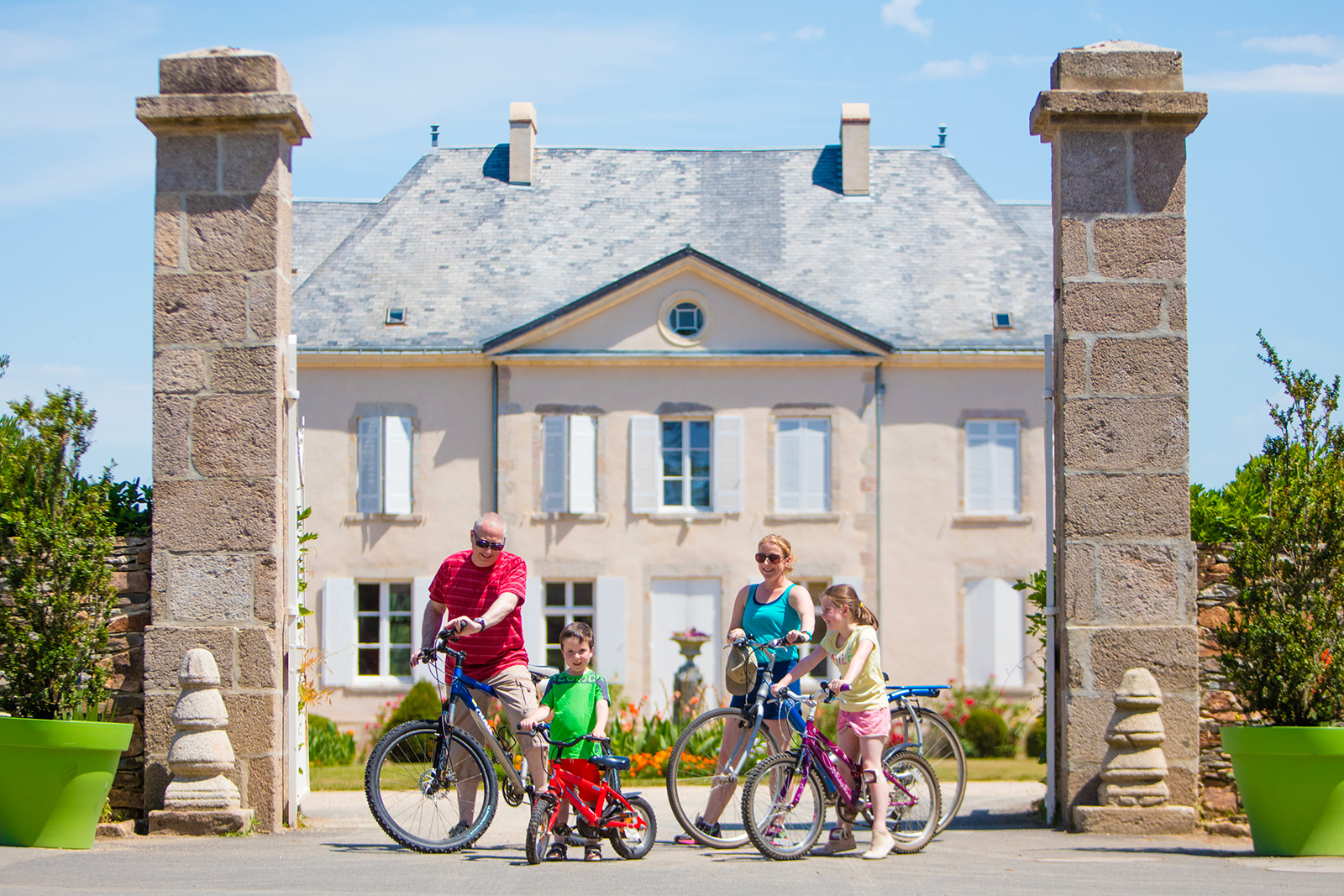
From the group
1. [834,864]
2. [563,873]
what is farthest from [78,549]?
[834,864]

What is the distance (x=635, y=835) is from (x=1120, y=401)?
3334mm

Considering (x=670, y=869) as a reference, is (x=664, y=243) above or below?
above

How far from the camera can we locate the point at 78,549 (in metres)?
6.95

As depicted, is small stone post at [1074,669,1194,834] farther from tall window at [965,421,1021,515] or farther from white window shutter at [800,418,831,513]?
tall window at [965,421,1021,515]

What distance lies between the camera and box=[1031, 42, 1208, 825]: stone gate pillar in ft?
23.6

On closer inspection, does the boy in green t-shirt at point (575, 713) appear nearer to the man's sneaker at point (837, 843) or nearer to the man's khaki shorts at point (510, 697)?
the man's khaki shorts at point (510, 697)


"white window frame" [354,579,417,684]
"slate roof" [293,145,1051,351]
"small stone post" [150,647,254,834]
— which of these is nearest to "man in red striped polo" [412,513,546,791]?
"small stone post" [150,647,254,834]

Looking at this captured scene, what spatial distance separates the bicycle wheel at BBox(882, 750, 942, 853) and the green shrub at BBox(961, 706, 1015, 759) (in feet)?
39.4

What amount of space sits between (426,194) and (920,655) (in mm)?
10783

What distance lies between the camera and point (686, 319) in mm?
20609

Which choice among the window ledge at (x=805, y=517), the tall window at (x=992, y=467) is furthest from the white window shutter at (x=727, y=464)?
the tall window at (x=992, y=467)

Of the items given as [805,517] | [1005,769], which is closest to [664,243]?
[805,517]

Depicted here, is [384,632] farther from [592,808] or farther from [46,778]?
[592,808]

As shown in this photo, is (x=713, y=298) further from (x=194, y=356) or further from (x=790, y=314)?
(x=194, y=356)
